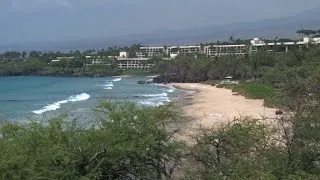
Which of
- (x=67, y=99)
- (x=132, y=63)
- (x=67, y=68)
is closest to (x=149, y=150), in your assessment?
(x=67, y=99)

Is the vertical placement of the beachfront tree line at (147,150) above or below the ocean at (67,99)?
above

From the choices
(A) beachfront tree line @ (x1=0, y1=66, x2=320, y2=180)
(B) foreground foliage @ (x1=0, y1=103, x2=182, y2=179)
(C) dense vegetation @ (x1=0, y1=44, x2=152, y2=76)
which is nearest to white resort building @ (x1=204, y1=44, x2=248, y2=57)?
(C) dense vegetation @ (x1=0, y1=44, x2=152, y2=76)

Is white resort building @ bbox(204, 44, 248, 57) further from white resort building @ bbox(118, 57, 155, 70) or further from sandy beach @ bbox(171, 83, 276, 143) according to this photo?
sandy beach @ bbox(171, 83, 276, 143)

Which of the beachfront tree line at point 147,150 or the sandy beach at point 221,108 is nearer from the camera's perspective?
the beachfront tree line at point 147,150

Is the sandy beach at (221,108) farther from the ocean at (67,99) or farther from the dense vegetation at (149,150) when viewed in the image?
the dense vegetation at (149,150)

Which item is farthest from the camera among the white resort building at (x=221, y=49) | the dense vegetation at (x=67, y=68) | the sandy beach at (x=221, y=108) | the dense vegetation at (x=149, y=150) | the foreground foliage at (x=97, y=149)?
the white resort building at (x=221, y=49)

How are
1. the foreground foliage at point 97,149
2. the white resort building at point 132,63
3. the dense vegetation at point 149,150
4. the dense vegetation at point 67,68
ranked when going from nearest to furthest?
the foreground foliage at point 97,149 < the dense vegetation at point 149,150 < the dense vegetation at point 67,68 < the white resort building at point 132,63

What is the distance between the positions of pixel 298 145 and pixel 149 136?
158 inches

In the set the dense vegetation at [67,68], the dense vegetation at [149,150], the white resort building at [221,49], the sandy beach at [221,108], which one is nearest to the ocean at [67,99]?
the sandy beach at [221,108]

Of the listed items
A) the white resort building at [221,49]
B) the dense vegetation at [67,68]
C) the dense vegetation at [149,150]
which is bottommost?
the dense vegetation at [67,68]

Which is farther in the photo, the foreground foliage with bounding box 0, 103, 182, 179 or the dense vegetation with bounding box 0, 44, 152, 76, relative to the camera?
the dense vegetation with bounding box 0, 44, 152, 76

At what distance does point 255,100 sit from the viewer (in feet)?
228

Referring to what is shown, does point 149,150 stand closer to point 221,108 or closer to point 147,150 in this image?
point 147,150

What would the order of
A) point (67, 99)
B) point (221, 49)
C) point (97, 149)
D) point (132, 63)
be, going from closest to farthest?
point (97, 149) < point (67, 99) < point (132, 63) < point (221, 49)
